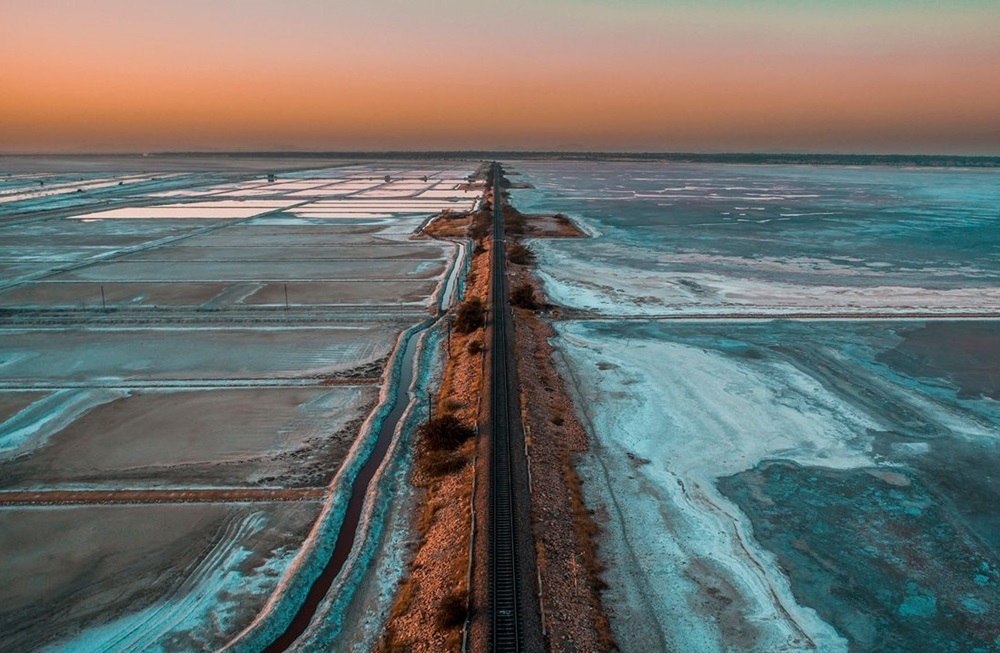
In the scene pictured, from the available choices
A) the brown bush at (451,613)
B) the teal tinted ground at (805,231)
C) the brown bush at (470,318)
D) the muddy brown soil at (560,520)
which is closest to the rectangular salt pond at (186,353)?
the brown bush at (470,318)

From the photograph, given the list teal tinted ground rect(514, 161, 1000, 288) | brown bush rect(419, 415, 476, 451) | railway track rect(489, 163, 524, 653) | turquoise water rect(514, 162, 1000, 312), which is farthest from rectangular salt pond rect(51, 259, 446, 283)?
brown bush rect(419, 415, 476, 451)

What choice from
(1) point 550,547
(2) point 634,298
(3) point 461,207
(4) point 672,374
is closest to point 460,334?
(4) point 672,374

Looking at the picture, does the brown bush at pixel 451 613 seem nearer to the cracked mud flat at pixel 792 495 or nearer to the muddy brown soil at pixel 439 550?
the muddy brown soil at pixel 439 550

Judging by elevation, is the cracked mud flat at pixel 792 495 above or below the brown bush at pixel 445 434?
below

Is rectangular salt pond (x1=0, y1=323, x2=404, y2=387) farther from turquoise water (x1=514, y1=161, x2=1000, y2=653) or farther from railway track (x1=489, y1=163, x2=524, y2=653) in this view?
turquoise water (x1=514, y1=161, x2=1000, y2=653)

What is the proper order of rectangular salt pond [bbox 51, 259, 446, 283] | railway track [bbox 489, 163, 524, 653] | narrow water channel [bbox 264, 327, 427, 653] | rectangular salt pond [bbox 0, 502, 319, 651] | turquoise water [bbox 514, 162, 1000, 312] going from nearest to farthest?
railway track [bbox 489, 163, 524, 653] < rectangular salt pond [bbox 0, 502, 319, 651] < narrow water channel [bbox 264, 327, 427, 653] < turquoise water [bbox 514, 162, 1000, 312] < rectangular salt pond [bbox 51, 259, 446, 283]

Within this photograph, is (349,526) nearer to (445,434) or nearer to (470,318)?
(445,434)
